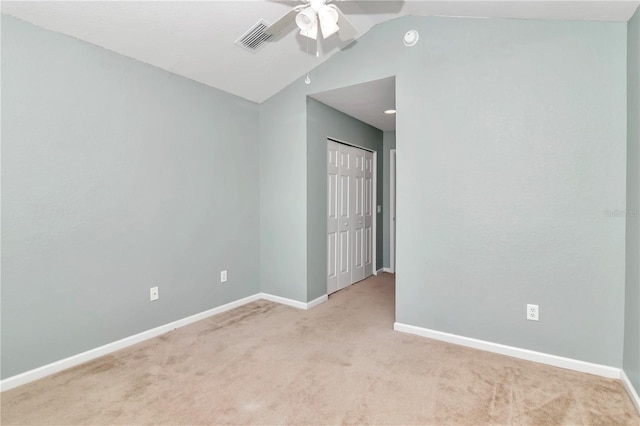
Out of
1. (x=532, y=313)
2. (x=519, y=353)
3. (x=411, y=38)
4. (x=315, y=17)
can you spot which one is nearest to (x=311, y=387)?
(x=519, y=353)

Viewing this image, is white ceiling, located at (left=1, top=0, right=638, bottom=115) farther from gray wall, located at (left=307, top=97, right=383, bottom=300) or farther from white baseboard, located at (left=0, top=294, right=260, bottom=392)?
white baseboard, located at (left=0, top=294, right=260, bottom=392)

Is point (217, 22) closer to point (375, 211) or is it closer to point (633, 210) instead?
point (633, 210)

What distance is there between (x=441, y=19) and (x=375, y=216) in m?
2.99

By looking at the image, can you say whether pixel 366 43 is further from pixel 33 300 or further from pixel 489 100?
pixel 33 300

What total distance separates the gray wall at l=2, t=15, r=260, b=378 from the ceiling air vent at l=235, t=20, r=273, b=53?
700mm

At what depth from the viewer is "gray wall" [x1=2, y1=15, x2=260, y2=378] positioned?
7.02 ft

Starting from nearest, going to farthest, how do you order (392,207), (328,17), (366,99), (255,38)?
(328,17) < (255,38) < (366,99) < (392,207)

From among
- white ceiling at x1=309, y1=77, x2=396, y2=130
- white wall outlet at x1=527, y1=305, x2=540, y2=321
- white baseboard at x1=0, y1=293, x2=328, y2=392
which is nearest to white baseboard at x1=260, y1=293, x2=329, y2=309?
white baseboard at x1=0, y1=293, x2=328, y2=392

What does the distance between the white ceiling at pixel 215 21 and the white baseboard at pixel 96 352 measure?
7.54 ft

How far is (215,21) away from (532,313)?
10.7 ft

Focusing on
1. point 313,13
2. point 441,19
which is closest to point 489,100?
point 441,19

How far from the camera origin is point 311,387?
6.95 feet

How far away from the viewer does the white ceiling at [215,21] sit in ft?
7.06

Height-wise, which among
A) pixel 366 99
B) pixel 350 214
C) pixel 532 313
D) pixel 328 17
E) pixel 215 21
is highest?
pixel 215 21
